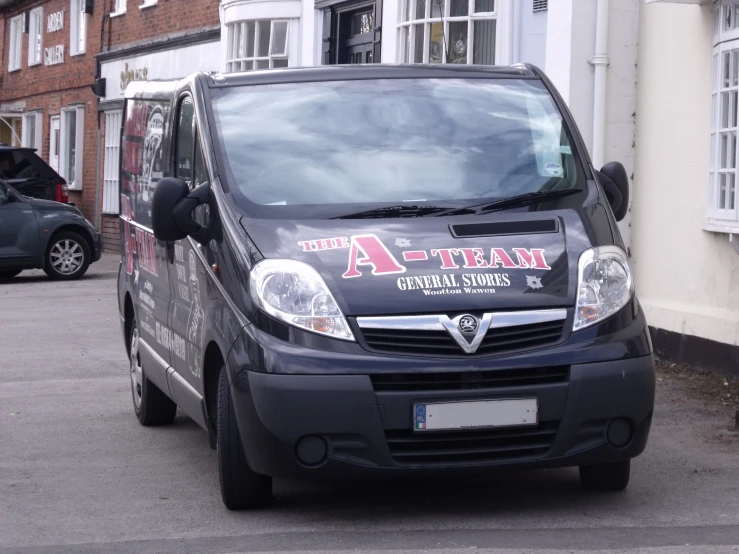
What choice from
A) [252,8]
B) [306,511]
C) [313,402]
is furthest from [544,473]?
[252,8]

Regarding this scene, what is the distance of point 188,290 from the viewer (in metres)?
6.70

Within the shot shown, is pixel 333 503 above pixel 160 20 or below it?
below

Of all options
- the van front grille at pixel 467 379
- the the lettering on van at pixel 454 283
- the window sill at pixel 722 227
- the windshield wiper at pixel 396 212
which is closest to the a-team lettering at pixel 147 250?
the windshield wiper at pixel 396 212

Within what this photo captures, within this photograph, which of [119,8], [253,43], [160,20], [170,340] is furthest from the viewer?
[119,8]

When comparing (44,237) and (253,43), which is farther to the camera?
(253,43)

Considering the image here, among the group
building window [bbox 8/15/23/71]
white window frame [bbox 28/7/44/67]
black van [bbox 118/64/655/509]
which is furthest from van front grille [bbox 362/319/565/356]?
building window [bbox 8/15/23/71]

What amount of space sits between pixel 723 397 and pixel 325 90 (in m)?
3.93

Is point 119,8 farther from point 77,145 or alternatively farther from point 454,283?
point 454,283

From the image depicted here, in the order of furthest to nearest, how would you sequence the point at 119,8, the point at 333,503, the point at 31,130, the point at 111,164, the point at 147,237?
the point at 31,130, the point at 111,164, the point at 119,8, the point at 147,237, the point at 333,503

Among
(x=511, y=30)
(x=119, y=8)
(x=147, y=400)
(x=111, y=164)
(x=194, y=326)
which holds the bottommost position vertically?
(x=147, y=400)

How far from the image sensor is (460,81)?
6.88m

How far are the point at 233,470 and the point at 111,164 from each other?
2325 cm

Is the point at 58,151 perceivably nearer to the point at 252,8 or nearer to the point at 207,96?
the point at 252,8

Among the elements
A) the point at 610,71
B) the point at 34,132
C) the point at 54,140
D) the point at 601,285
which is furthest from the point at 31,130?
the point at 601,285
